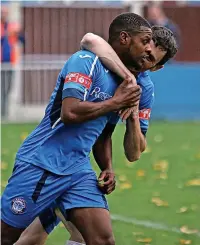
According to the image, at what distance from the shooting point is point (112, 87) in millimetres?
6844

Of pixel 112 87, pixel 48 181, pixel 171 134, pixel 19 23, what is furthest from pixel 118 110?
pixel 19 23

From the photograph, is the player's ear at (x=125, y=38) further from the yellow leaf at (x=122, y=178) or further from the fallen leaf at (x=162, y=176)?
the fallen leaf at (x=162, y=176)

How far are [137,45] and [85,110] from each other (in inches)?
25.6

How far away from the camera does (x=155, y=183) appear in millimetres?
13008

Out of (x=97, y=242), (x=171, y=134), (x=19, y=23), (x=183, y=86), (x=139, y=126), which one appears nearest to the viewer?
(x=97, y=242)

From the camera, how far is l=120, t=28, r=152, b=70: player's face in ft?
22.4

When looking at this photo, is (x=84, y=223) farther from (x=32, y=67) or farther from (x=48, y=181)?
(x=32, y=67)

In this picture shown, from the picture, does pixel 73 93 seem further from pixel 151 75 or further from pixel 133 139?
pixel 151 75

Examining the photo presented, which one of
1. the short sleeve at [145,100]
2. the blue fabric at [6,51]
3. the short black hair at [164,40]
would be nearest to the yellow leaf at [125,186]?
the short sleeve at [145,100]

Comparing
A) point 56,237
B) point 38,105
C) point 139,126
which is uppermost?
point 139,126

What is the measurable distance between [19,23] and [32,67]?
2.06 metres

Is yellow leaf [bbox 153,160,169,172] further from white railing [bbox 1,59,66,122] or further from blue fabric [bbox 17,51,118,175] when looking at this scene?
white railing [bbox 1,59,66,122]

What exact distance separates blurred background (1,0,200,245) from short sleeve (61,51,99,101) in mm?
5017

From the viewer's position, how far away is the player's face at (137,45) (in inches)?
269
